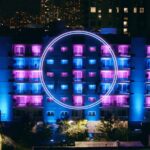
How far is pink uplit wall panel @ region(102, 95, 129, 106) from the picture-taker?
157ft

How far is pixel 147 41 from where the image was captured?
48000mm

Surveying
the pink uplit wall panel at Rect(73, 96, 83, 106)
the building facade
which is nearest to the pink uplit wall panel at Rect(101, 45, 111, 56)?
the building facade

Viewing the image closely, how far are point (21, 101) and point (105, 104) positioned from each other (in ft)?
16.5

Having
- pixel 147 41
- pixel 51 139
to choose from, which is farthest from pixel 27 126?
pixel 147 41

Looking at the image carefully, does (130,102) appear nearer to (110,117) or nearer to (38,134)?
(110,117)

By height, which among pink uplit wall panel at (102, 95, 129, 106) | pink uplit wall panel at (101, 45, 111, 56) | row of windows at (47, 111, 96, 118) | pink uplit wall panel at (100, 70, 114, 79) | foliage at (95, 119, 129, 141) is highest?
pink uplit wall panel at (101, 45, 111, 56)

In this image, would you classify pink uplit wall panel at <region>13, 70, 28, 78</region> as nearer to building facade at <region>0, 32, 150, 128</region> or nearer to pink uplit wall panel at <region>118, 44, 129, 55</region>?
building facade at <region>0, 32, 150, 128</region>

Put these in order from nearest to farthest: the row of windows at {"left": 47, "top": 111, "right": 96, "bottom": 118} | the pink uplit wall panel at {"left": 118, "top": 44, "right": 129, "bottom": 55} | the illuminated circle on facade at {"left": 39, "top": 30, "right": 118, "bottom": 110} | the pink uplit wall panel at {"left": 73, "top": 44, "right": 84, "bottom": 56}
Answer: the illuminated circle on facade at {"left": 39, "top": 30, "right": 118, "bottom": 110} → the pink uplit wall panel at {"left": 73, "top": 44, "right": 84, "bottom": 56} → the row of windows at {"left": 47, "top": 111, "right": 96, "bottom": 118} → the pink uplit wall panel at {"left": 118, "top": 44, "right": 129, "bottom": 55}

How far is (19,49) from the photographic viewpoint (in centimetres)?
4725

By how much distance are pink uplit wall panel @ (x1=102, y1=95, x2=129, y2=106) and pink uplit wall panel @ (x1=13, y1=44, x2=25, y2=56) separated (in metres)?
5.72

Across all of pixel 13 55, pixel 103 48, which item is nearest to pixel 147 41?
pixel 103 48

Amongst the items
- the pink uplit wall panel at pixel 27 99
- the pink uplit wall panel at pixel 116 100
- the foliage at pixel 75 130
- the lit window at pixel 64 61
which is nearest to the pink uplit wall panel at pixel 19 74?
the pink uplit wall panel at pixel 27 99

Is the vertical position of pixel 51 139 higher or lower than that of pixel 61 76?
lower

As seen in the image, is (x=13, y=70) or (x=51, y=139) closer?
(x=51, y=139)
